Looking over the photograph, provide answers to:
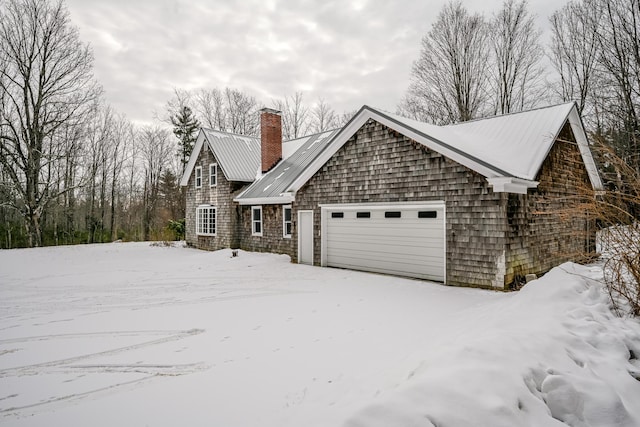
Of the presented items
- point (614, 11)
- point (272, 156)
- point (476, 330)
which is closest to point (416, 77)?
point (614, 11)

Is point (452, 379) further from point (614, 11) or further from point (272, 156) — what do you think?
point (614, 11)

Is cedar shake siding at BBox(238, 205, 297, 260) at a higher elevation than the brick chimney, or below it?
below

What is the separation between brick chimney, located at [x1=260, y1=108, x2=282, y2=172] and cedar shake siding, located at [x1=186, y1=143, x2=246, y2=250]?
6.81ft

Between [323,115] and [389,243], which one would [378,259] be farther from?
[323,115]

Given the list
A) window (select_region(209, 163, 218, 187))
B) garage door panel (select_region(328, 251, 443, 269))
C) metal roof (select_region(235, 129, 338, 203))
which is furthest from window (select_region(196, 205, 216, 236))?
garage door panel (select_region(328, 251, 443, 269))

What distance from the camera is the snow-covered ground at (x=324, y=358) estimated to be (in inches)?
115

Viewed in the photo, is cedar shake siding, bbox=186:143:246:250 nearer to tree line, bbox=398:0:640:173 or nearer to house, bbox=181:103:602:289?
house, bbox=181:103:602:289

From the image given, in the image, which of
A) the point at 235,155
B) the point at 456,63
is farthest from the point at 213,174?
the point at 456,63

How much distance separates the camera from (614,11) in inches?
701

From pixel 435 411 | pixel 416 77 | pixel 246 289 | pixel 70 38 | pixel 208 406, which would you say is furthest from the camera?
pixel 416 77

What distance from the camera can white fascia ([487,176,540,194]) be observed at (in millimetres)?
7668

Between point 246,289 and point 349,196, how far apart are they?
458 cm

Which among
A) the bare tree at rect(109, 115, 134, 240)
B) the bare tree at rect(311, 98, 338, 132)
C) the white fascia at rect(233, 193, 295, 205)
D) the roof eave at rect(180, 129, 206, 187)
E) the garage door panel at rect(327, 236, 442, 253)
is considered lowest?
the garage door panel at rect(327, 236, 442, 253)

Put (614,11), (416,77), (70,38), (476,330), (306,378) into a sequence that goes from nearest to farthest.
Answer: (306,378), (476,330), (614,11), (70,38), (416,77)
